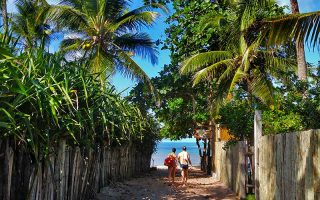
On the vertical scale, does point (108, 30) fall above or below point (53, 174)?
above

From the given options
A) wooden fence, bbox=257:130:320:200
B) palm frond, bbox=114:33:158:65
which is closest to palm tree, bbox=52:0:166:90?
palm frond, bbox=114:33:158:65

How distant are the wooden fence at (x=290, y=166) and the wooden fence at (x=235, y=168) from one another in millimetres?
2534

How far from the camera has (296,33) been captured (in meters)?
7.06

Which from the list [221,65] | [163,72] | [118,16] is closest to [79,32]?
[118,16]

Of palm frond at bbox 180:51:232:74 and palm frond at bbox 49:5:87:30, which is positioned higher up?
palm frond at bbox 49:5:87:30

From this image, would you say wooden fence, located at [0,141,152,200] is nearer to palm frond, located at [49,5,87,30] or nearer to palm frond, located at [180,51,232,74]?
palm frond, located at [180,51,232,74]

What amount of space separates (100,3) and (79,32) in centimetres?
193

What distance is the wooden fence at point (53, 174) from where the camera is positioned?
19.1 feet

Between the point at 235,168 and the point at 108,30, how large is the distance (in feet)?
25.3

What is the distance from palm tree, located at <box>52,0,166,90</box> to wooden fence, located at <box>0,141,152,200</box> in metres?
5.10

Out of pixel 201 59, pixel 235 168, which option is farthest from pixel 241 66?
pixel 235 168

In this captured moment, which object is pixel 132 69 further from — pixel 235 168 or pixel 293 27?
pixel 293 27

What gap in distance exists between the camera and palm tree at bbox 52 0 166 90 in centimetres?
1762

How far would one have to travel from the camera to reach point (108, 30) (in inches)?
709
